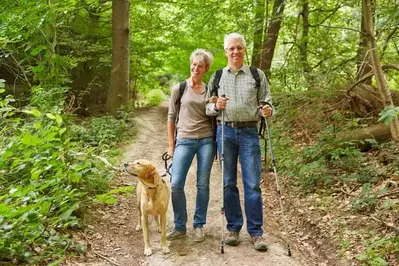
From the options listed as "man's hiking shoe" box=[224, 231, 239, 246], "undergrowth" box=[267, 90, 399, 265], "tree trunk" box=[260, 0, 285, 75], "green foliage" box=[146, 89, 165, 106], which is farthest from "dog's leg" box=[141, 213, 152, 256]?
"green foliage" box=[146, 89, 165, 106]

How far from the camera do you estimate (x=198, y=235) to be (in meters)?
4.53

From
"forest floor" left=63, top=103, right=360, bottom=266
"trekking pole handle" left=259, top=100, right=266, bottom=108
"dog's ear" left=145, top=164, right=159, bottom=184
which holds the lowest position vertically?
"forest floor" left=63, top=103, right=360, bottom=266

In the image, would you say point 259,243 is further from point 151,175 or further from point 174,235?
point 151,175

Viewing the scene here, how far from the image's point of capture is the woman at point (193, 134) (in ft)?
14.3

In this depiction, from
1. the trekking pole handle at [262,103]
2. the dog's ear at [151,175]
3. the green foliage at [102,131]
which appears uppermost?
the trekking pole handle at [262,103]

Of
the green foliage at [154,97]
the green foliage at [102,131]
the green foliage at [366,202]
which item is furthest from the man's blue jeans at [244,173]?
the green foliage at [154,97]

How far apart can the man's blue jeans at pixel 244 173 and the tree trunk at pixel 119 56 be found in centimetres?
710

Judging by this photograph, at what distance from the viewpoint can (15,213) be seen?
2.78m

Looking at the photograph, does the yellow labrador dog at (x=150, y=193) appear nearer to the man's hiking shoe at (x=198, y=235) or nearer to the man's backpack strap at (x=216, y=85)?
the man's hiking shoe at (x=198, y=235)

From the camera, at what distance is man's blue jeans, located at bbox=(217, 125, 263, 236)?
427 cm

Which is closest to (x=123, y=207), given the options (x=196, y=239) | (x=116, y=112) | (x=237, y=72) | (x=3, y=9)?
(x=196, y=239)

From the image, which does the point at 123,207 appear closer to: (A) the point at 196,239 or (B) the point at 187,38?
(A) the point at 196,239

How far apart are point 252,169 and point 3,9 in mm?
5384

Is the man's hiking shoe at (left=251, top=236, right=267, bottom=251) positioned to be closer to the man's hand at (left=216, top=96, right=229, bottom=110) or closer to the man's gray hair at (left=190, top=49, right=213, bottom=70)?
the man's hand at (left=216, top=96, right=229, bottom=110)
